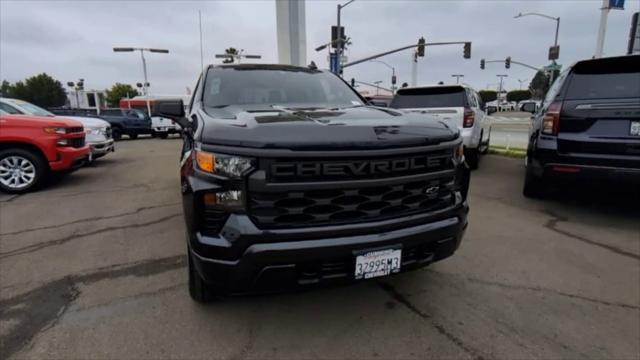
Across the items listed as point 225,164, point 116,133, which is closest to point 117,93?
point 116,133

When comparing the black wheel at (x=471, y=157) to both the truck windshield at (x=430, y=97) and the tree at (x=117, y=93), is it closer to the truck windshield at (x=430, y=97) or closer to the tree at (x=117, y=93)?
the truck windshield at (x=430, y=97)

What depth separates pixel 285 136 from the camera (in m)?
2.00

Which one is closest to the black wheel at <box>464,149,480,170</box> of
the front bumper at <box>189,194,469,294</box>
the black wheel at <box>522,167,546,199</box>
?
the black wheel at <box>522,167,546,199</box>

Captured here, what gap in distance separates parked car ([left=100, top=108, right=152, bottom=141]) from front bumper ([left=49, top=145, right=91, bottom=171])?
57.4 feet

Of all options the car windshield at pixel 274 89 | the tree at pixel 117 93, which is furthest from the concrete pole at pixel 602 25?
the tree at pixel 117 93

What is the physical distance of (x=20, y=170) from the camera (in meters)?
6.46

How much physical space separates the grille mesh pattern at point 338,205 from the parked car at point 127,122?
77.9 feet

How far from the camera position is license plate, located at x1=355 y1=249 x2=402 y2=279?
210 cm

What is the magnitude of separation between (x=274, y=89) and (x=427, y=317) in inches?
91.2

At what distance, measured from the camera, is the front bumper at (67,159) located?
21.5 ft

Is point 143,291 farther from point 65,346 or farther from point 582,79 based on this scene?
point 582,79

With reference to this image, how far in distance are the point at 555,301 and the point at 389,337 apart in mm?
1393

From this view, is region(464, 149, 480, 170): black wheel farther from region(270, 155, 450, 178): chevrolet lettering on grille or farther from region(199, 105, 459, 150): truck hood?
region(270, 155, 450, 178): chevrolet lettering on grille

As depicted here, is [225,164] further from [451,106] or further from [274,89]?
[451,106]
